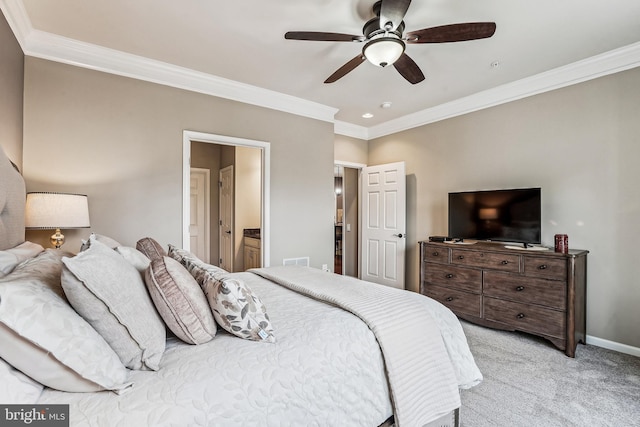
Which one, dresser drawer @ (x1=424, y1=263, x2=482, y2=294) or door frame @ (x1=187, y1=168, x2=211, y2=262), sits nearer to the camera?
dresser drawer @ (x1=424, y1=263, x2=482, y2=294)

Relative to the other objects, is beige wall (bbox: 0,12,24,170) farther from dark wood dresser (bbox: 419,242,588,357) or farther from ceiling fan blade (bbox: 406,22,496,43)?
dark wood dresser (bbox: 419,242,588,357)

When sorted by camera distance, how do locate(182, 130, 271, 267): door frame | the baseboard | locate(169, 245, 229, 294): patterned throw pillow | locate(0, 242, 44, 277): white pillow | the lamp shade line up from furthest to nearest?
locate(182, 130, 271, 267): door frame, the baseboard, the lamp shade, locate(169, 245, 229, 294): patterned throw pillow, locate(0, 242, 44, 277): white pillow

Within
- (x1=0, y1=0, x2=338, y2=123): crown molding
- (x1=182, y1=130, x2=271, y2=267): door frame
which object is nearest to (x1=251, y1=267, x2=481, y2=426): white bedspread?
(x1=182, y1=130, x2=271, y2=267): door frame

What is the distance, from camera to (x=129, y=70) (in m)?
2.91

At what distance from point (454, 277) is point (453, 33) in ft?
8.46

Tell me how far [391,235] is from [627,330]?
2633mm

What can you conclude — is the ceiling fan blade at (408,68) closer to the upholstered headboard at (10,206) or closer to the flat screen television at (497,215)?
the flat screen television at (497,215)

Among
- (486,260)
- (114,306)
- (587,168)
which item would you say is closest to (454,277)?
(486,260)

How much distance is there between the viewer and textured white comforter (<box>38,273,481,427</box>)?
0.86m

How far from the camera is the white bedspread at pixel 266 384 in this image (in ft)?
2.81

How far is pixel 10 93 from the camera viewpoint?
221 centimetres

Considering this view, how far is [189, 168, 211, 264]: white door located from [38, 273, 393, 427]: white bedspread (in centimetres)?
448

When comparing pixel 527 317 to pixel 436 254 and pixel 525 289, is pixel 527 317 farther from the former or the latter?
pixel 436 254

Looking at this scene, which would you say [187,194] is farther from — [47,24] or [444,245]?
[444,245]
